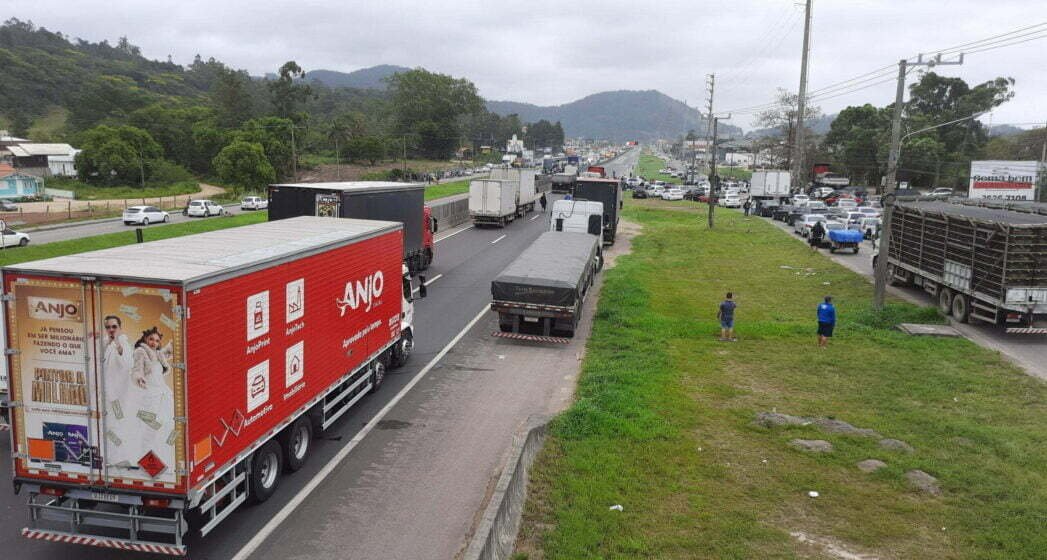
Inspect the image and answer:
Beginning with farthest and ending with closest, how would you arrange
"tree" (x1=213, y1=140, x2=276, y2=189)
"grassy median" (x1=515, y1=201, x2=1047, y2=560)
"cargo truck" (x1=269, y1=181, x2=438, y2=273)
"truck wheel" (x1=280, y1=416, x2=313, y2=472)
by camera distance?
"tree" (x1=213, y1=140, x2=276, y2=189) → "cargo truck" (x1=269, y1=181, x2=438, y2=273) → "truck wheel" (x1=280, y1=416, x2=313, y2=472) → "grassy median" (x1=515, y1=201, x2=1047, y2=560)

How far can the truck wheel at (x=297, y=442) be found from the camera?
35.7 feet

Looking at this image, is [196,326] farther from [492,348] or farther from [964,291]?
[964,291]

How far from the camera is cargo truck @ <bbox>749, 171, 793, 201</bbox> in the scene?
69562 mm

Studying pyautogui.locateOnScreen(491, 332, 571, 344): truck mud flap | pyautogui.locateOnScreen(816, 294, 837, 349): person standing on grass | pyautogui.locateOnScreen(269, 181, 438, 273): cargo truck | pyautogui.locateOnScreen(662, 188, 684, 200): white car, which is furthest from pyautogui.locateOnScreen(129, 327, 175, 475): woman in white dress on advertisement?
pyautogui.locateOnScreen(662, 188, 684, 200): white car

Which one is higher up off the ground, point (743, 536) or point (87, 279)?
point (87, 279)

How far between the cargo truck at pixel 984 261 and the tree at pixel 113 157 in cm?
8499

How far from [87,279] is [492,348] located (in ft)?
40.3

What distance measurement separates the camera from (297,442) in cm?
1128

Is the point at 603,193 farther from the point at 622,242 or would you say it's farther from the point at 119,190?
the point at 119,190

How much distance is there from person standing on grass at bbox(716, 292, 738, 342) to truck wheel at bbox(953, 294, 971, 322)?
25.4ft

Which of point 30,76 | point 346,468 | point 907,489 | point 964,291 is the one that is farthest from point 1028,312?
point 30,76

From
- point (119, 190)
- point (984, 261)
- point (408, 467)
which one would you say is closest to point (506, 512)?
point (408, 467)

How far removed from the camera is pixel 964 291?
22.3 m

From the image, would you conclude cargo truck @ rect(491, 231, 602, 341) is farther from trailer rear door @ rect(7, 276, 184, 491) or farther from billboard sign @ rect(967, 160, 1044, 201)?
billboard sign @ rect(967, 160, 1044, 201)
